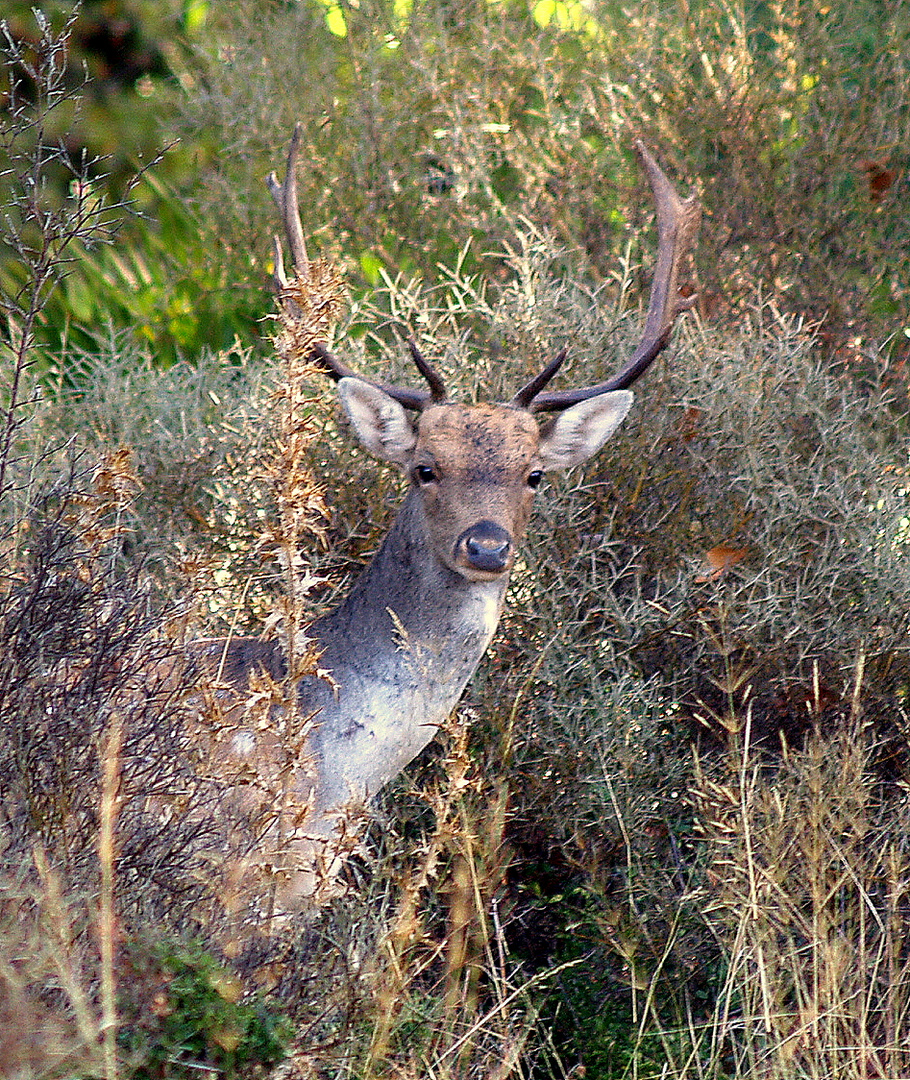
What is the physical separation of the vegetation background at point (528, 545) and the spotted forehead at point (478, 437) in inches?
14.9

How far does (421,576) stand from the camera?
3.76 metres

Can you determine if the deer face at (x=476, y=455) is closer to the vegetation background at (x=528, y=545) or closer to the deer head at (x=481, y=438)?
the deer head at (x=481, y=438)

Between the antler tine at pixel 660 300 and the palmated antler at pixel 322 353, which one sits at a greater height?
the palmated antler at pixel 322 353

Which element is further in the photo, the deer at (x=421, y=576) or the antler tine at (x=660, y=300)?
the antler tine at (x=660, y=300)

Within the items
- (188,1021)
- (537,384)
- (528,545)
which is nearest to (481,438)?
(537,384)

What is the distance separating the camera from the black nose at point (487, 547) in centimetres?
350

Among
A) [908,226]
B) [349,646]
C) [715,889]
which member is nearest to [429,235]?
[908,226]

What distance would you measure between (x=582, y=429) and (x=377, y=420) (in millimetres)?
582

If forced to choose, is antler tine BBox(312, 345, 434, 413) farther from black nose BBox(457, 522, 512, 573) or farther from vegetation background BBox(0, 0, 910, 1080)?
black nose BBox(457, 522, 512, 573)

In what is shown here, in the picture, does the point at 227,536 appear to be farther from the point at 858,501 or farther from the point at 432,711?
the point at 858,501

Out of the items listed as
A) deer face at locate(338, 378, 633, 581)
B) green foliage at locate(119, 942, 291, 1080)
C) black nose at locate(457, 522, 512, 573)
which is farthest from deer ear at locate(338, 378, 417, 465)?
green foliage at locate(119, 942, 291, 1080)

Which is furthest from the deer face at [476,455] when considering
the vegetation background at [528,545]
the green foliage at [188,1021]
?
the green foliage at [188,1021]

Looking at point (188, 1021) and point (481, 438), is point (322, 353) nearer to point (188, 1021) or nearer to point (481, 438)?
point (481, 438)

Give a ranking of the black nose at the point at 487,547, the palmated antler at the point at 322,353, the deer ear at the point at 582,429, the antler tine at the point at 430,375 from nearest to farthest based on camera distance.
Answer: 1. the black nose at the point at 487,547
2. the antler tine at the point at 430,375
3. the palmated antler at the point at 322,353
4. the deer ear at the point at 582,429
